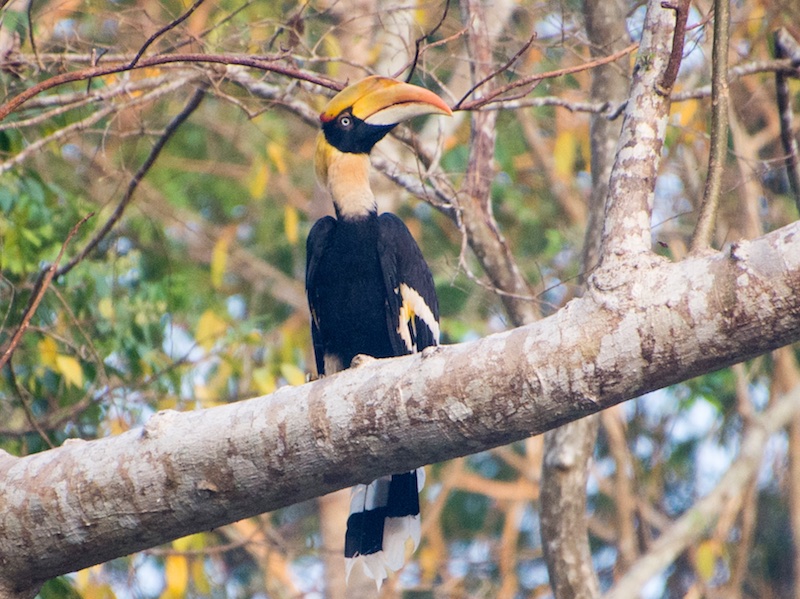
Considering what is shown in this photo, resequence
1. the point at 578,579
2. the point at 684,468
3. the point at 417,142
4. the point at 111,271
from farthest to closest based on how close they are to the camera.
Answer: the point at 684,468, the point at 111,271, the point at 417,142, the point at 578,579

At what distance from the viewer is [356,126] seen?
145 inches

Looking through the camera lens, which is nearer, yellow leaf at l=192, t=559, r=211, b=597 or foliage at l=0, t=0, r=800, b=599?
foliage at l=0, t=0, r=800, b=599

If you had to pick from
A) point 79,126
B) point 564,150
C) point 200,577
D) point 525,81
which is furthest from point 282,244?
point 525,81

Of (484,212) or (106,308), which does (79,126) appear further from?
(484,212)

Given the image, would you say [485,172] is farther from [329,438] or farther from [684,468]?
[684,468]

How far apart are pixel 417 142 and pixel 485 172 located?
0.27 metres

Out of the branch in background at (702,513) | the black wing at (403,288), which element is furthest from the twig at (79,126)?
the branch in background at (702,513)

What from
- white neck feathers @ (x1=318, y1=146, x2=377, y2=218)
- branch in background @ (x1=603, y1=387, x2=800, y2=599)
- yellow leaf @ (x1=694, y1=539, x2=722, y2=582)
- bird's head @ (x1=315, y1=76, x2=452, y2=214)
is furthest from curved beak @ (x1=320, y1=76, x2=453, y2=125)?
yellow leaf @ (x1=694, y1=539, x2=722, y2=582)

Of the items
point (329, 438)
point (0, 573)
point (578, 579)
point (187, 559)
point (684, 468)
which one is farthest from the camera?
point (684, 468)

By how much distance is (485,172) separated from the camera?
364 cm

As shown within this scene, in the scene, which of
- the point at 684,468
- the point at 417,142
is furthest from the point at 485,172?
the point at 684,468

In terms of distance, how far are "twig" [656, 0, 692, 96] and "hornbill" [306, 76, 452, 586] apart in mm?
1185

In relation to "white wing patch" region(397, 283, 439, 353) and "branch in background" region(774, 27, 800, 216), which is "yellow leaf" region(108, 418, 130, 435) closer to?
"white wing patch" region(397, 283, 439, 353)

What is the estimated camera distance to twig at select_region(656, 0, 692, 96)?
7.57 feet
